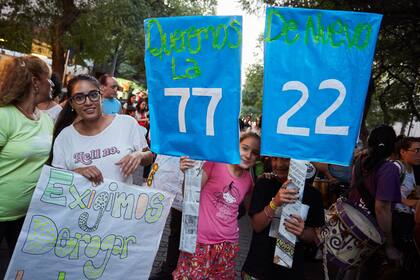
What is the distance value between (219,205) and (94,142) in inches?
38.6

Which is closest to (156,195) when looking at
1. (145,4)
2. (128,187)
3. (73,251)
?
(128,187)

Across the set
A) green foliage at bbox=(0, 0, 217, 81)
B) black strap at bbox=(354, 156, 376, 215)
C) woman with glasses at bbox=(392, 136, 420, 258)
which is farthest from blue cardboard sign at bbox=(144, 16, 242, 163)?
green foliage at bbox=(0, 0, 217, 81)

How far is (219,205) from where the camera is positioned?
3076 mm

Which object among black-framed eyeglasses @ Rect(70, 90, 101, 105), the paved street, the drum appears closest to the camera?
black-framed eyeglasses @ Rect(70, 90, 101, 105)

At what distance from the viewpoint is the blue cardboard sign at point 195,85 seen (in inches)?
107

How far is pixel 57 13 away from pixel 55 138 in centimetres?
1639

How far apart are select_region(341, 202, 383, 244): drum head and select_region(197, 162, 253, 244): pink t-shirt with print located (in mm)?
985

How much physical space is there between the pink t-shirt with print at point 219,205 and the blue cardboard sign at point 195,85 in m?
0.35

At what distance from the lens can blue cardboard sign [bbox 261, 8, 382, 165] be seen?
98.9 inches

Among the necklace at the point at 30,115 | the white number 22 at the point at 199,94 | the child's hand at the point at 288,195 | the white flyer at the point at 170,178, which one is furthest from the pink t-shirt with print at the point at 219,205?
Result: the necklace at the point at 30,115

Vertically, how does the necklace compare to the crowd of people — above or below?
above

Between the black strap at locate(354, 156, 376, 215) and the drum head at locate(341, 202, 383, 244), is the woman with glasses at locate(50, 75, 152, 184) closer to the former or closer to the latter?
the drum head at locate(341, 202, 383, 244)

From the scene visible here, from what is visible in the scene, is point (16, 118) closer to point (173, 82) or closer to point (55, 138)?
point (55, 138)

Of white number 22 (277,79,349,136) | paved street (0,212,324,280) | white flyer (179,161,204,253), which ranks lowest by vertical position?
paved street (0,212,324,280)
